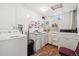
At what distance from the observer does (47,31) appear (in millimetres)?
1312

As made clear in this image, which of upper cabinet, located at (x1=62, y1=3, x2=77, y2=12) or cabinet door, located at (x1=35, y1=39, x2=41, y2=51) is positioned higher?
upper cabinet, located at (x1=62, y1=3, x2=77, y2=12)

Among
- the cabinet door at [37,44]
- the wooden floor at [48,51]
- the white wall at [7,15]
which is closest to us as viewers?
the white wall at [7,15]

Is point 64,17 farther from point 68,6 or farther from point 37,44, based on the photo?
point 37,44

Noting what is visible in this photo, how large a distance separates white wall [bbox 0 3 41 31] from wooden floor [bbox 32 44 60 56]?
0.46 m

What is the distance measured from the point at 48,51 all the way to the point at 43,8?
0.73 m

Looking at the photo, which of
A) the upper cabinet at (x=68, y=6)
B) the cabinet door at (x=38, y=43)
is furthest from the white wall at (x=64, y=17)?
the cabinet door at (x=38, y=43)

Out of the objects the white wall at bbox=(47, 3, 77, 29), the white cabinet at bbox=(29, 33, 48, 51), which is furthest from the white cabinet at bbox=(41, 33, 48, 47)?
the white wall at bbox=(47, 3, 77, 29)

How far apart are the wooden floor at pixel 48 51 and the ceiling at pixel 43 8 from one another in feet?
1.81

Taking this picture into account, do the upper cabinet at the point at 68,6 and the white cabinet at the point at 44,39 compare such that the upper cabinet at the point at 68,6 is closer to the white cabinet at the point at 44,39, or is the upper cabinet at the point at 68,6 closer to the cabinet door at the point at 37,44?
the white cabinet at the point at 44,39

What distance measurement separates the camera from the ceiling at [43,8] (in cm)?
119

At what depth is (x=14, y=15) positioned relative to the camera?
1185 mm

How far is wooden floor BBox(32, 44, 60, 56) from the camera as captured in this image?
1.27 m

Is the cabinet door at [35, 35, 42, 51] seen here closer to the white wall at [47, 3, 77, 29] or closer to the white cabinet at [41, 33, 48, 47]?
the white cabinet at [41, 33, 48, 47]

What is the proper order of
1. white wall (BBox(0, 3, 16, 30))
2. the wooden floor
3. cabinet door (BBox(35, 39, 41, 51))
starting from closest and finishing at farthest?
white wall (BBox(0, 3, 16, 30)) < the wooden floor < cabinet door (BBox(35, 39, 41, 51))
